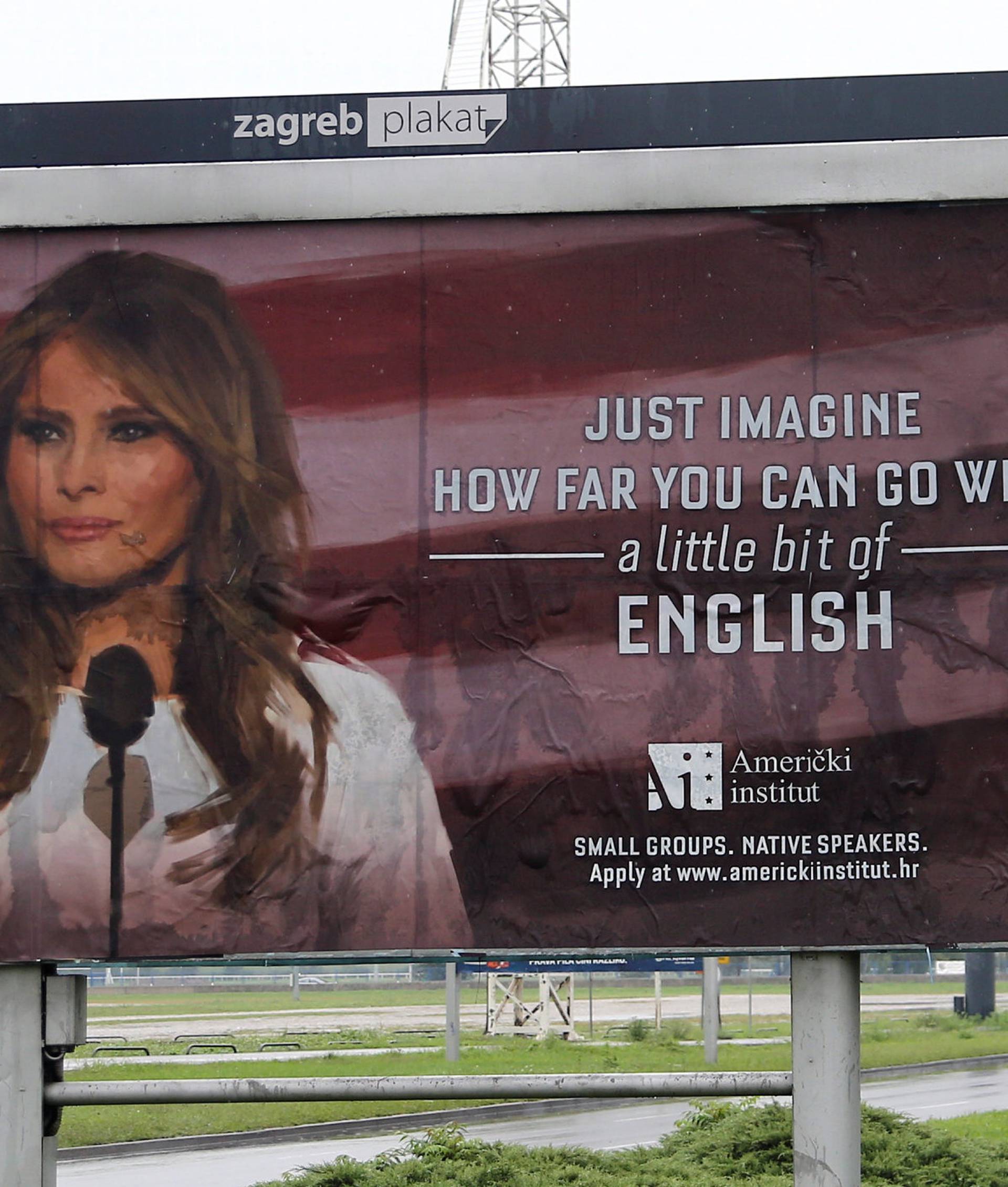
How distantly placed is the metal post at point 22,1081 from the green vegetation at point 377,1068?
8522mm

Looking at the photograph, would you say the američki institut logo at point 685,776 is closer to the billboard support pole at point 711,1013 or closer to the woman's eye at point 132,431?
the woman's eye at point 132,431

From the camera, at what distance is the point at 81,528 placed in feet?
19.2

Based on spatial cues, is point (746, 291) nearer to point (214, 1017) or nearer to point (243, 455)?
point (243, 455)

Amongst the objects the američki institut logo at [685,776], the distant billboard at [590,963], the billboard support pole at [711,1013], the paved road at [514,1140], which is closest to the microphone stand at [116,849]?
the distant billboard at [590,963]

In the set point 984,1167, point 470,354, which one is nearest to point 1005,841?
point 470,354

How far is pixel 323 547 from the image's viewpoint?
230 inches

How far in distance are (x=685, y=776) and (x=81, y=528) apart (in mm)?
2508

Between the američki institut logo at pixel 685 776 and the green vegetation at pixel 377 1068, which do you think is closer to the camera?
the američki institut logo at pixel 685 776

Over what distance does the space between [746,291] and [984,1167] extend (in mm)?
6633

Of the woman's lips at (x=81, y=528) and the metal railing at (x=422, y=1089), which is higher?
the woman's lips at (x=81, y=528)

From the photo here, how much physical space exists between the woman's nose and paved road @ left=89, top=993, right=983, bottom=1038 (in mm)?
19272

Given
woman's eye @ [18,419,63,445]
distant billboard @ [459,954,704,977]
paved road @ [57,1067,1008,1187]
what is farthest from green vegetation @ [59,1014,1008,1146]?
woman's eye @ [18,419,63,445]

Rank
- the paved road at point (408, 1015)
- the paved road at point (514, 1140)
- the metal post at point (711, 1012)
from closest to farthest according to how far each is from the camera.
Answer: the paved road at point (514, 1140), the metal post at point (711, 1012), the paved road at point (408, 1015)

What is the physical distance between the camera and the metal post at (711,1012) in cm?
1723
